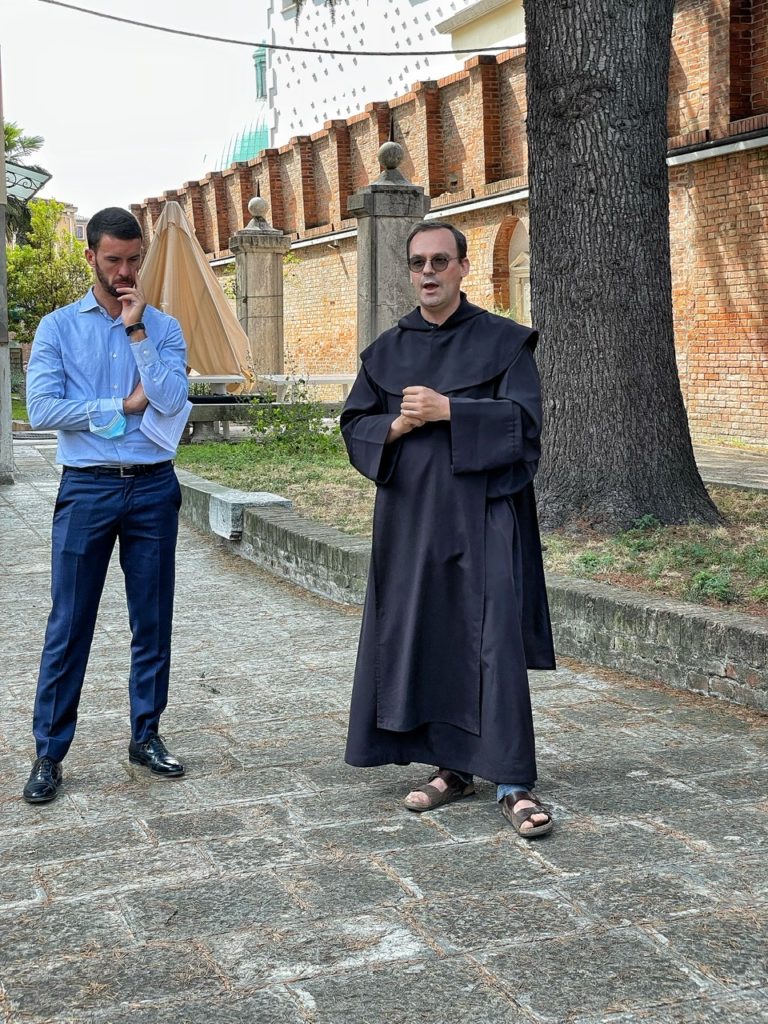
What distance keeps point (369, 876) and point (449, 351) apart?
5.67 ft

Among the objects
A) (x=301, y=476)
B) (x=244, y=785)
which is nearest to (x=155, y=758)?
(x=244, y=785)

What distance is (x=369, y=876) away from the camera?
3865mm

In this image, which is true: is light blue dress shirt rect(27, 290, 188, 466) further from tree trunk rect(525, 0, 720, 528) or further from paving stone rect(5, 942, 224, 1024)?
tree trunk rect(525, 0, 720, 528)

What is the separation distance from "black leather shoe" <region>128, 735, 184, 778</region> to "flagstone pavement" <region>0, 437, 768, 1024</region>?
0.06 meters

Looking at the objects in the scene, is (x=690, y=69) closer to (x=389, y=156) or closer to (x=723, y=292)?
(x=723, y=292)

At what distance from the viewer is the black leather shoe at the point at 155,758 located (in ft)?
15.9

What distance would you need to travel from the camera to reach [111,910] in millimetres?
3627

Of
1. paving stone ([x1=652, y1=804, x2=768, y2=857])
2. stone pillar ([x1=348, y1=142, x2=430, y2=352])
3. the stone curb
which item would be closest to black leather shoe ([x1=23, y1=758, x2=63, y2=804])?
paving stone ([x1=652, y1=804, x2=768, y2=857])

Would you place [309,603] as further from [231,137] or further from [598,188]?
[231,137]

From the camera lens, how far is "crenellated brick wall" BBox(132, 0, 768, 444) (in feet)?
56.7

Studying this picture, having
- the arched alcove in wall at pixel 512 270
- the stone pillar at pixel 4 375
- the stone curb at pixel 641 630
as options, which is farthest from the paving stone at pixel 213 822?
the arched alcove in wall at pixel 512 270

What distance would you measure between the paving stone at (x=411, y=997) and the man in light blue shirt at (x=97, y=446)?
181cm

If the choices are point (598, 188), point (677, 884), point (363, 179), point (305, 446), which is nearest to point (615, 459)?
point (598, 188)

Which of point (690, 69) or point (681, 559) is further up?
point (690, 69)
